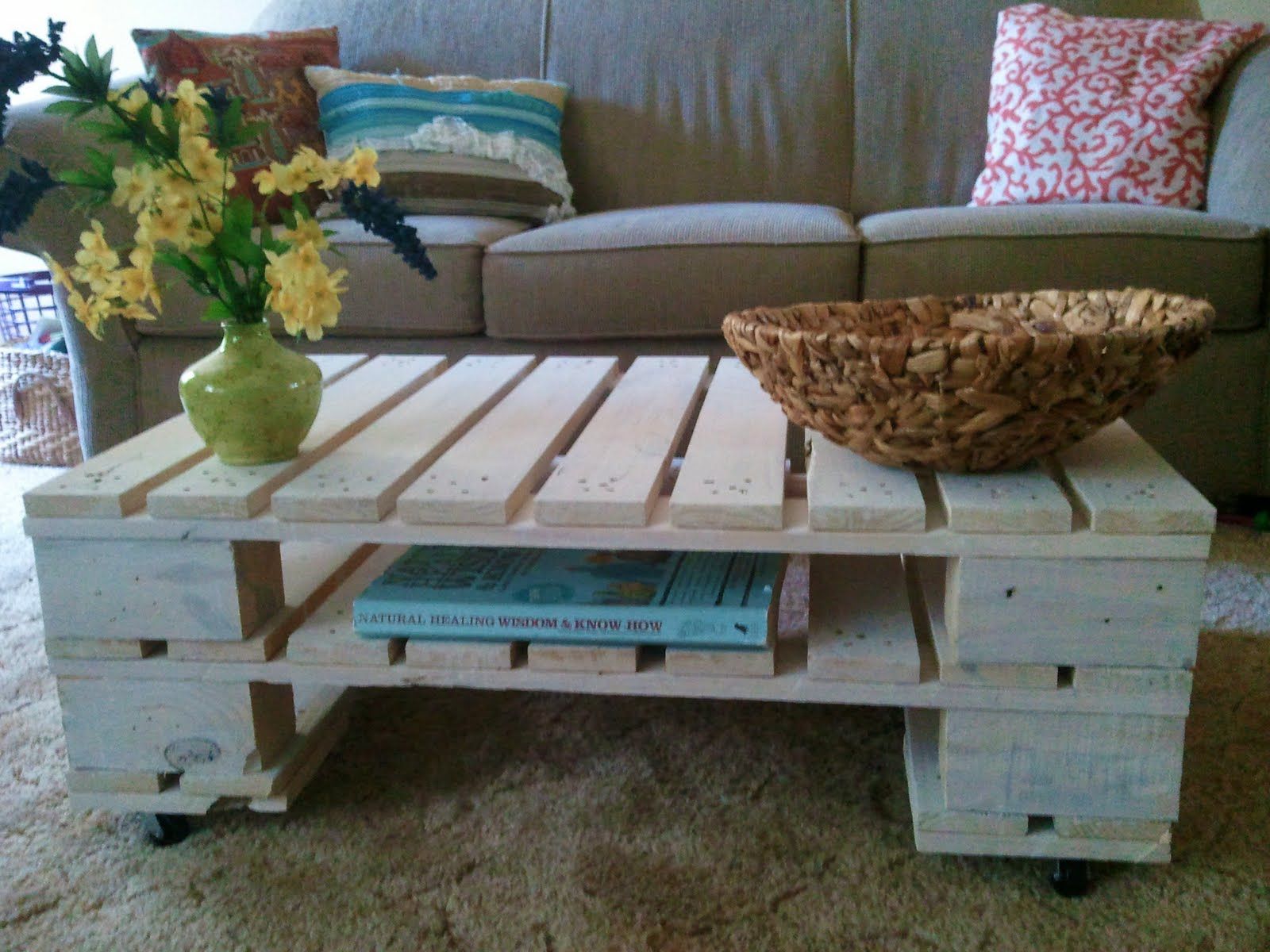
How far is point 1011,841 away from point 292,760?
24.0 inches

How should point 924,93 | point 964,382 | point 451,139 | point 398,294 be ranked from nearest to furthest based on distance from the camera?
point 964,382, point 398,294, point 451,139, point 924,93

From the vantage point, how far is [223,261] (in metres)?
0.89

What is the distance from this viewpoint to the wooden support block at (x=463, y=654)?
0.89 meters

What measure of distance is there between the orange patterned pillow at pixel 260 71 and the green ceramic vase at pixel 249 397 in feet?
3.31

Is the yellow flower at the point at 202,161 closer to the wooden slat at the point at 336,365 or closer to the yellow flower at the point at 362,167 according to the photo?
the yellow flower at the point at 362,167

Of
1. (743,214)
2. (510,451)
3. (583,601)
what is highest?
(743,214)

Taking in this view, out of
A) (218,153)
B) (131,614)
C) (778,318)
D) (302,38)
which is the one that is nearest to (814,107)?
(302,38)

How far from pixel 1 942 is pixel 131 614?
0.26 m

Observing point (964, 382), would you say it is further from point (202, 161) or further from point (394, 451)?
point (202, 161)

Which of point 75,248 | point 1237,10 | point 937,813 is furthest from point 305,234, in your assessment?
point 1237,10

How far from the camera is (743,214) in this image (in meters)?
1.76

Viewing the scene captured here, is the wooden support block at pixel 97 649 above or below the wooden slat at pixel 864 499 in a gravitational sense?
below

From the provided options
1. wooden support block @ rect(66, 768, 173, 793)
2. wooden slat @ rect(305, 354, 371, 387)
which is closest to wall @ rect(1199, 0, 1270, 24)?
wooden slat @ rect(305, 354, 371, 387)

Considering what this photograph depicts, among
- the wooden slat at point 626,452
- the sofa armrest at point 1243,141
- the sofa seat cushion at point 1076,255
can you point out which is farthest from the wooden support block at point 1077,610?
the sofa armrest at point 1243,141
